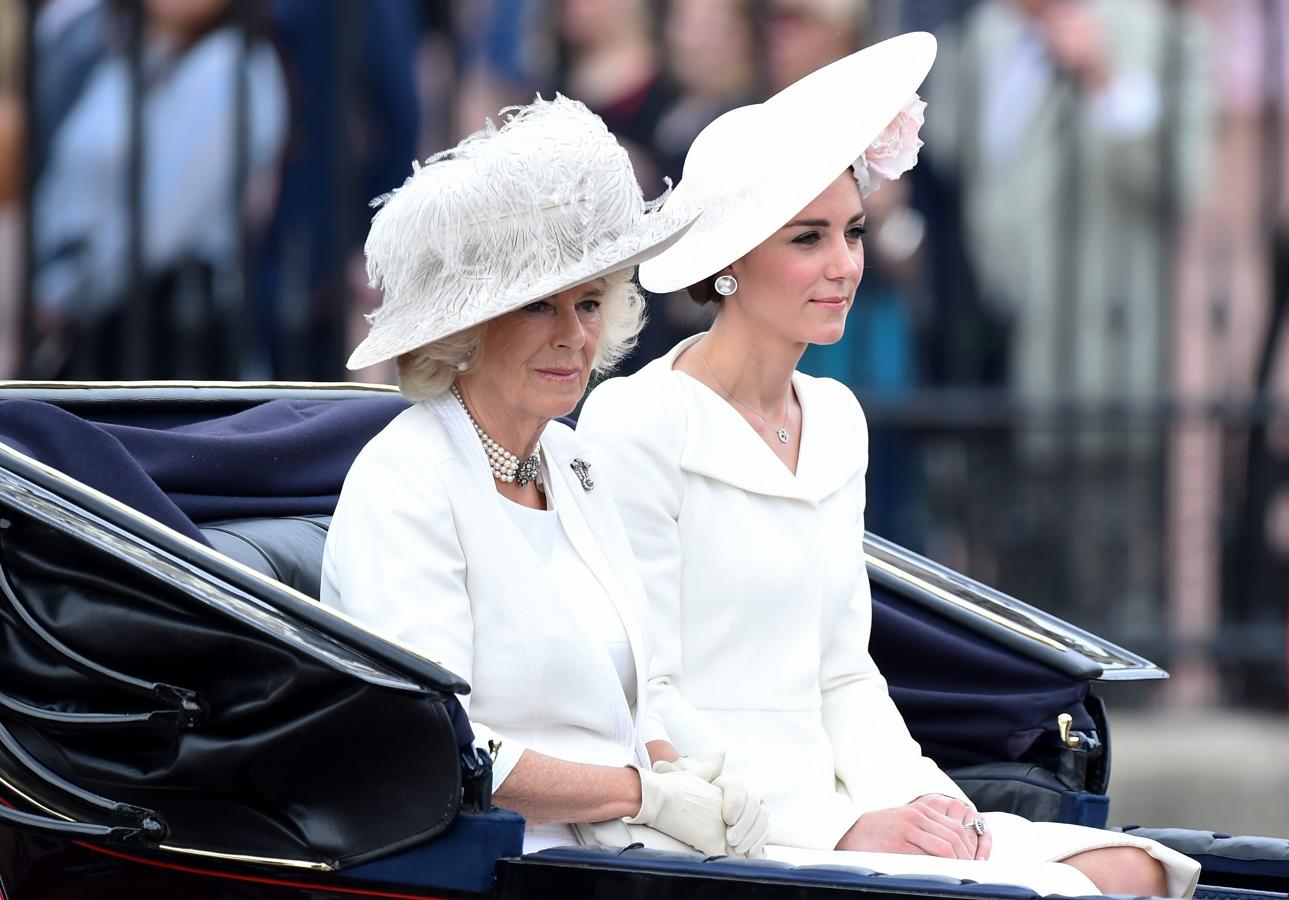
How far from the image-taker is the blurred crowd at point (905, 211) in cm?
547

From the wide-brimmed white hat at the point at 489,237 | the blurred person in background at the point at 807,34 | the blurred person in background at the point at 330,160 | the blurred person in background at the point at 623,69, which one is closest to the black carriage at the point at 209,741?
the wide-brimmed white hat at the point at 489,237

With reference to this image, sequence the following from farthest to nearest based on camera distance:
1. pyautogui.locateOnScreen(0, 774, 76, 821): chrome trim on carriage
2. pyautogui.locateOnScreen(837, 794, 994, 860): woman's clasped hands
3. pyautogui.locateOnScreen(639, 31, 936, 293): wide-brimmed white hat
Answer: pyautogui.locateOnScreen(639, 31, 936, 293): wide-brimmed white hat < pyautogui.locateOnScreen(837, 794, 994, 860): woman's clasped hands < pyautogui.locateOnScreen(0, 774, 76, 821): chrome trim on carriage

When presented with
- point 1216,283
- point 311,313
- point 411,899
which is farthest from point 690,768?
point 1216,283

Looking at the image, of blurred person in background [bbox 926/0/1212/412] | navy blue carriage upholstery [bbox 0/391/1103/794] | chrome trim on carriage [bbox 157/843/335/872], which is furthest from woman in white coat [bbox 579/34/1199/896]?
blurred person in background [bbox 926/0/1212/412]

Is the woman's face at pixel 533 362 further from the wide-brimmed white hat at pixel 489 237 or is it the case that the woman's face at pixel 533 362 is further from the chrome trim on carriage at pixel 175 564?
the chrome trim on carriage at pixel 175 564

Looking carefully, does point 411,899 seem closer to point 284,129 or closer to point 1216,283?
point 284,129

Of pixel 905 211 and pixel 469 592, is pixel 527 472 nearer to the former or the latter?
pixel 469 592

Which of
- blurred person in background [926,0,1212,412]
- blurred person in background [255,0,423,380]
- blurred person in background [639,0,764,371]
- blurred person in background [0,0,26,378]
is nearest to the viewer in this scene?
blurred person in background [0,0,26,378]

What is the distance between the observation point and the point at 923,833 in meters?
2.98

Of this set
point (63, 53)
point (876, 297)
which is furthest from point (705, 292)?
point (63, 53)

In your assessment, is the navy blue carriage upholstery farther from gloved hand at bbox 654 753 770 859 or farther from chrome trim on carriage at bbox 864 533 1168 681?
gloved hand at bbox 654 753 770 859

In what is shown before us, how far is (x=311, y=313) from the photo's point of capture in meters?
5.60

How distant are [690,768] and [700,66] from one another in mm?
3176

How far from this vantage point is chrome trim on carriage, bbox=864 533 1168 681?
11.1 ft
